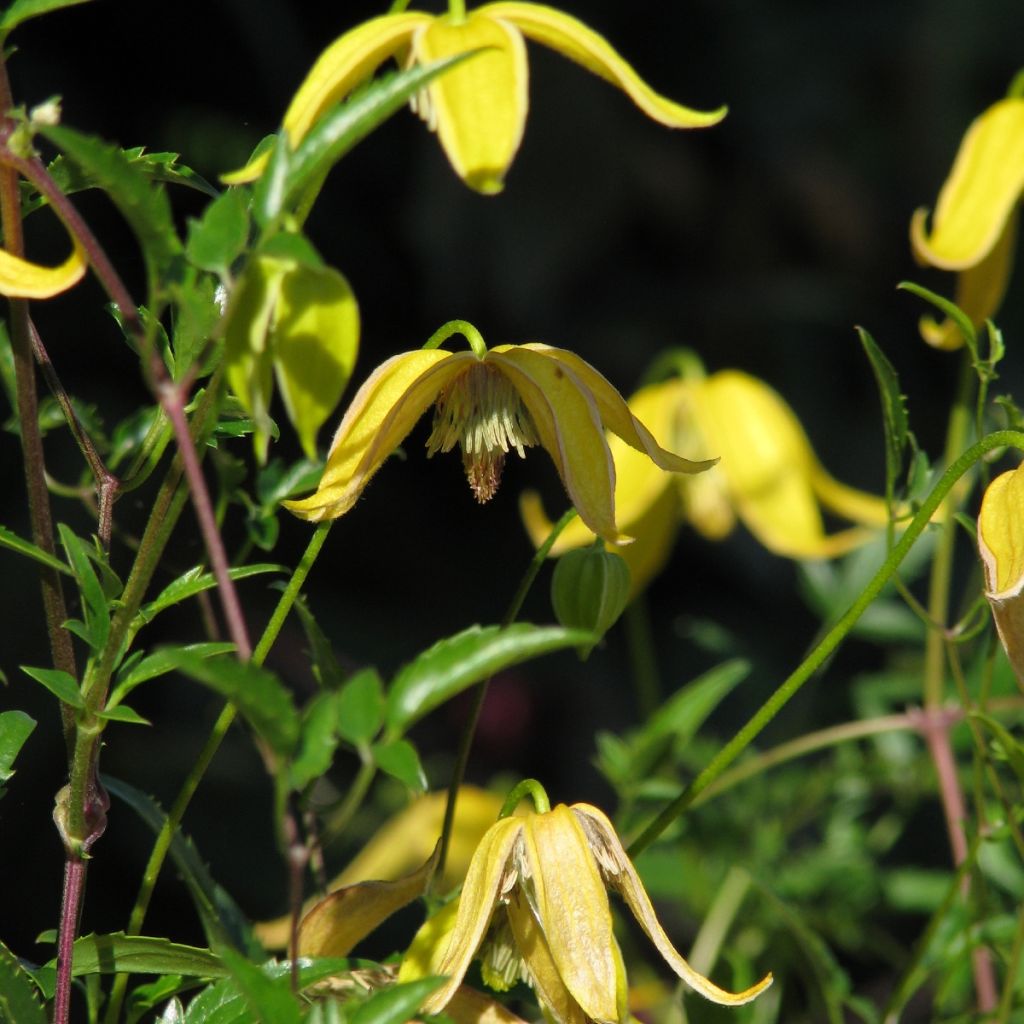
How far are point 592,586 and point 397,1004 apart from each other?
224 mm

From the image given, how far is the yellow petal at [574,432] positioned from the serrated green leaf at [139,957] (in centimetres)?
20

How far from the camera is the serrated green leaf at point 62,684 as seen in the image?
18.2 inches

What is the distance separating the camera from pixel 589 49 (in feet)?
1.65

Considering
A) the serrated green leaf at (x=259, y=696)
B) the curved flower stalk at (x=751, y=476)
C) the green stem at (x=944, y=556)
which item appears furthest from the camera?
the curved flower stalk at (x=751, y=476)

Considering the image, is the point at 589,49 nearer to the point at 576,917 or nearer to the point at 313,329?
the point at 313,329

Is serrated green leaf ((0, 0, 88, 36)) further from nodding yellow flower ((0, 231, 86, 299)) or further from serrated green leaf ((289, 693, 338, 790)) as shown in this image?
serrated green leaf ((289, 693, 338, 790))

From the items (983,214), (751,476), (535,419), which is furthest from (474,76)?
(751,476)

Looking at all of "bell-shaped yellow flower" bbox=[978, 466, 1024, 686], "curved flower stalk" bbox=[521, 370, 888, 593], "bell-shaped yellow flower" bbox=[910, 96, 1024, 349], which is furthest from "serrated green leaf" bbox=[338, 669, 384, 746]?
"curved flower stalk" bbox=[521, 370, 888, 593]

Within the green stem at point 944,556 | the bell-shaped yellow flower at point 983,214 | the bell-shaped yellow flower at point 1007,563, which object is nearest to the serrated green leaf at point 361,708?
the bell-shaped yellow flower at point 1007,563

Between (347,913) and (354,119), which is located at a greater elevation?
(354,119)

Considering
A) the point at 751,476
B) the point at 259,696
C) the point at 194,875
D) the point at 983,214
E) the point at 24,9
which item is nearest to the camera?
the point at 259,696

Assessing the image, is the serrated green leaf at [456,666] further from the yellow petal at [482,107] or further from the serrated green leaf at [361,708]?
the yellow petal at [482,107]

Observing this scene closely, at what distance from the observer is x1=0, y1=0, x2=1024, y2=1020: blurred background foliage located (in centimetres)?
182

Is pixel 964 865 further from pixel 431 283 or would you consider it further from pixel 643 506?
pixel 431 283
